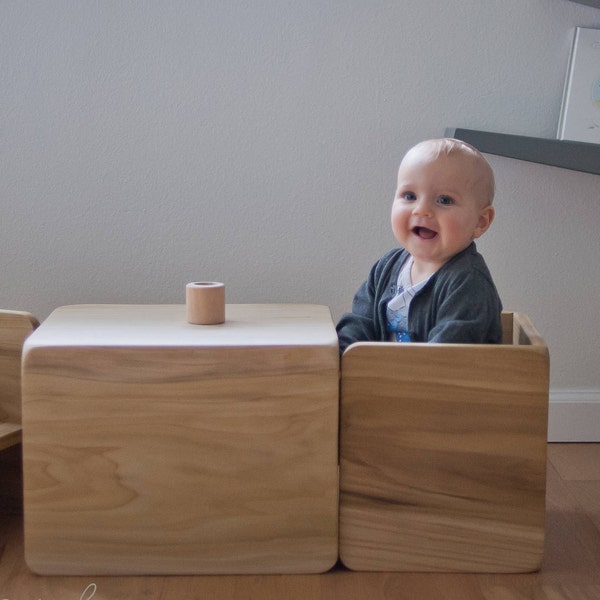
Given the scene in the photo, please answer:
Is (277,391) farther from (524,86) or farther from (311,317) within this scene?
(524,86)

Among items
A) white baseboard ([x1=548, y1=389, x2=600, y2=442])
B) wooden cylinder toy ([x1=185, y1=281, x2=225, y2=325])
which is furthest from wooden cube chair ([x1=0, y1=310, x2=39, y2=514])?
white baseboard ([x1=548, y1=389, x2=600, y2=442])

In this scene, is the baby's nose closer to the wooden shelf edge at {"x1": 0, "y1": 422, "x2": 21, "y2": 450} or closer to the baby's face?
the baby's face

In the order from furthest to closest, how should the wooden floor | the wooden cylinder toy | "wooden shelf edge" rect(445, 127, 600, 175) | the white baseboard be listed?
the white baseboard
"wooden shelf edge" rect(445, 127, 600, 175)
the wooden cylinder toy
the wooden floor

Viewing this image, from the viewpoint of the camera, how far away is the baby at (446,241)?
1206 mm

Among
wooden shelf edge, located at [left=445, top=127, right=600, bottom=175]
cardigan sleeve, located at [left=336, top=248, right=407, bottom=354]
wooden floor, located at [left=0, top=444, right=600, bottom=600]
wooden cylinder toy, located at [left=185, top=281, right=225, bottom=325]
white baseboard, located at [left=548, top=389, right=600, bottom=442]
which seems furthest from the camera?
white baseboard, located at [left=548, top=389, right=600, bottom=442]

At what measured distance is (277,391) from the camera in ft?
3.67

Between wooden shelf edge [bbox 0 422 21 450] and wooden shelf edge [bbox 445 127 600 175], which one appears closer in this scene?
wooden shelf edge [bbox 0 422 21 450]

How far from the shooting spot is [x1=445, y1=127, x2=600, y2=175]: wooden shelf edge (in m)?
1.48

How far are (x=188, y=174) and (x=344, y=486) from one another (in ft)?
2.14

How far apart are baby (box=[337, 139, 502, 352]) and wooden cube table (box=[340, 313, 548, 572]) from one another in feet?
0.25

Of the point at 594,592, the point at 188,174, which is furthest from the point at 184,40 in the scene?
the point at 594,592

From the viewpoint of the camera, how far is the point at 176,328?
3.95 feet

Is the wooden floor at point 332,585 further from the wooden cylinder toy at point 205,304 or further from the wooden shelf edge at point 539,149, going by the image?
the wooden shelf edge at point 539,149

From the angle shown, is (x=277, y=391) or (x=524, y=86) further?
(x=524, y=86)
